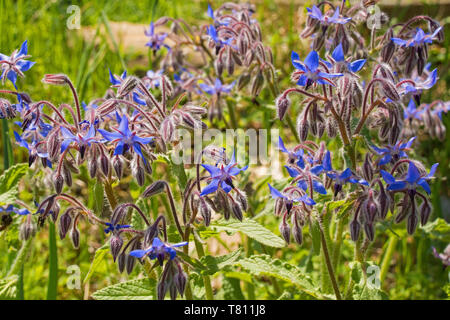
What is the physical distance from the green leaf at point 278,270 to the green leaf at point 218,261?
32mm

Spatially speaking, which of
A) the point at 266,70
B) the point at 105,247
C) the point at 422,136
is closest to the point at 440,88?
the point at 422,136

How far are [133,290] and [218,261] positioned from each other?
1.04 feet

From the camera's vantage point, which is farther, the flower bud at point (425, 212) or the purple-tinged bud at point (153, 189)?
the flower bud at point (425, 212)

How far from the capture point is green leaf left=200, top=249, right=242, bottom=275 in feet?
6.21

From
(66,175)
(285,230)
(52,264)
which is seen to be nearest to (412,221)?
(285,230)

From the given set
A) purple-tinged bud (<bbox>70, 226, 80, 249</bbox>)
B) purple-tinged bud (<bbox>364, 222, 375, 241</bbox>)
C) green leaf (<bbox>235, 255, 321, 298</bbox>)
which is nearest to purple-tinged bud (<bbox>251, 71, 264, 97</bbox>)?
green leaf (<bbox>235, 255, 321, 298</bbox>)

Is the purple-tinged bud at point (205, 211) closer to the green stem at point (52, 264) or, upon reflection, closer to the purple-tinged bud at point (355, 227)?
the purple-tinged bud at point (355, 227)

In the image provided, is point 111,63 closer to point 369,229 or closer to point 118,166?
point 118,166

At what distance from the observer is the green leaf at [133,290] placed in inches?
74.2

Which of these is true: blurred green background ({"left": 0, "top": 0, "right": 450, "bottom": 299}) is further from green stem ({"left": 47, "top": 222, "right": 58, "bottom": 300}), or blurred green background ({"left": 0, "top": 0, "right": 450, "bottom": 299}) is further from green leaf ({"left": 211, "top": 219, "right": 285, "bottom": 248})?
green leaf ({"left": 211, "top": 219, "right": 285, "bottom": 248})

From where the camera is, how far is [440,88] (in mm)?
4250

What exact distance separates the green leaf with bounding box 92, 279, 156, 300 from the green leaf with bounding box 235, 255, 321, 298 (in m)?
0.33

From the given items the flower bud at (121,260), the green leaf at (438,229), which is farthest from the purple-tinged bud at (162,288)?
the green leaf at (438,229)
